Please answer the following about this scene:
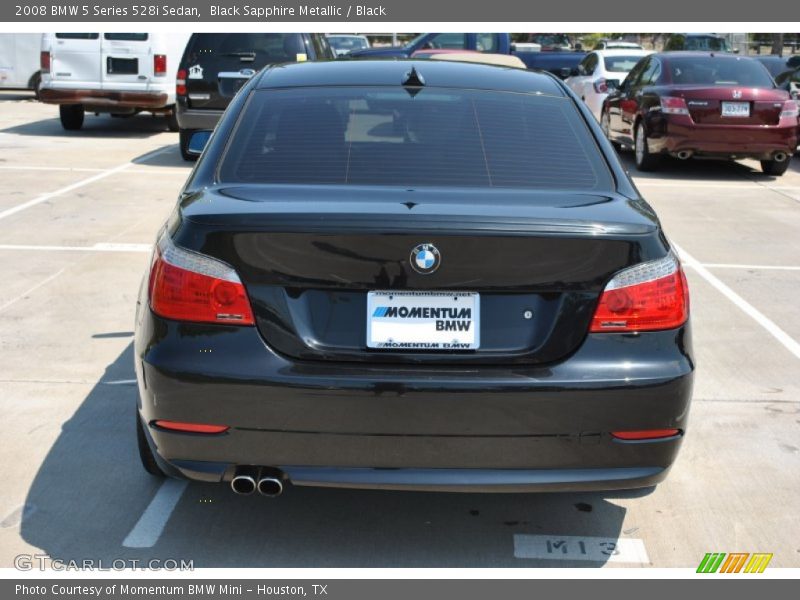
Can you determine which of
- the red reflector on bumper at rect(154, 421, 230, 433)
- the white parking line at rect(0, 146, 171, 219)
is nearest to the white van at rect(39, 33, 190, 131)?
the white parking line at rect(0, 146, 171, 219)

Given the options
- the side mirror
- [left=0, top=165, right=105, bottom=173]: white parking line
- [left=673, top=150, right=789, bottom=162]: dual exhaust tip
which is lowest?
[left=0, top=165, right=105, bottom=173]: white parking line

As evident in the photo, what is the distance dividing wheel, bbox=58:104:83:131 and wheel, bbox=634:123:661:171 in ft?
28.5

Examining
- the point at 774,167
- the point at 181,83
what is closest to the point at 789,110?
the point at 774,167

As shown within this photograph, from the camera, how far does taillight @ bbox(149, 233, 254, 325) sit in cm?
353

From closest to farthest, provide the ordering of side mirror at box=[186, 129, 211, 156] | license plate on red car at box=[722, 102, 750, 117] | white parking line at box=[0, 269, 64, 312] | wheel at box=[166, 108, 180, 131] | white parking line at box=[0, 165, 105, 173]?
side mirror at box=[186, 129, 211, 156]
white parking line at box=[0, 269, 64, 312]
white parking line at box=[0, 165, 105, 173]
license plate on red car at box=[722, 102, 750, 117]
wheel at box=[166, 108, 180, 131]

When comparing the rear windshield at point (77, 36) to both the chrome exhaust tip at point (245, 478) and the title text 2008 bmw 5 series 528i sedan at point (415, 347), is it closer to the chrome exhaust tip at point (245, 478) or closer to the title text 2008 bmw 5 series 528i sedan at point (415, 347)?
the title text 2008 bmw 5 series 528i sedan at point (415, 347)

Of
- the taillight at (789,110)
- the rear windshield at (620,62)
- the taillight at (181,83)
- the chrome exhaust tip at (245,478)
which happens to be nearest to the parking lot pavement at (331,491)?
the chrome exhaust tip at (245,478)

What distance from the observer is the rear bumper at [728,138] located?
13.9m

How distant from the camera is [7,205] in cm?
1092

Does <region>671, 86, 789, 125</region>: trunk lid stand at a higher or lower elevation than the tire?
higher

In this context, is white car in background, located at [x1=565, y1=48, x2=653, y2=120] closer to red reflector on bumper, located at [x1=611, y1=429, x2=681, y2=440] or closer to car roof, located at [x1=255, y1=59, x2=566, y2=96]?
car roof, located at [x1=255, y1=59, x2=566, y2=96]

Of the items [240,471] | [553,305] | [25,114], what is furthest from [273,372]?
[25,114]

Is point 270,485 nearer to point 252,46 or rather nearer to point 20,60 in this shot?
point 252,46

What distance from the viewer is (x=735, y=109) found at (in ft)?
45.5
